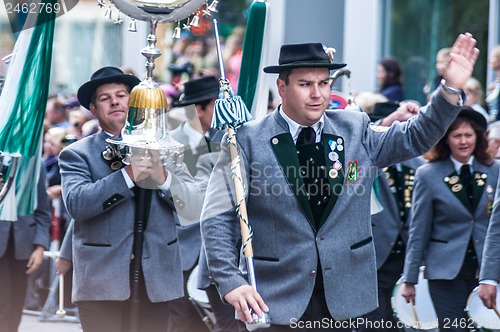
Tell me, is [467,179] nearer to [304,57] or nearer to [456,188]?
[456,188]

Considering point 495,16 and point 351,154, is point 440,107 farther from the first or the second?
point 495,16

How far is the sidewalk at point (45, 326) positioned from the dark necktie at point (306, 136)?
215 inches

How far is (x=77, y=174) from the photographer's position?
6781mm

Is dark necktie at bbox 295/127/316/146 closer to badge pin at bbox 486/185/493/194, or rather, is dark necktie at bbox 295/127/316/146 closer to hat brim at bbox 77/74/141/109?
hat brim at bbox 77/74/141/109

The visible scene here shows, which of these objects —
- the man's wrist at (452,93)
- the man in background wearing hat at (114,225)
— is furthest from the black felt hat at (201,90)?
the man's wrist at (452,93)

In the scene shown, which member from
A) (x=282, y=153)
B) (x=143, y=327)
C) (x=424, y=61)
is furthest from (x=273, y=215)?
(x=424, y=61)

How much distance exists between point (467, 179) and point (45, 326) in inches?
191

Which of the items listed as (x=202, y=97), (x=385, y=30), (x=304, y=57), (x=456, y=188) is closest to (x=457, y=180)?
(x=456, y=188)

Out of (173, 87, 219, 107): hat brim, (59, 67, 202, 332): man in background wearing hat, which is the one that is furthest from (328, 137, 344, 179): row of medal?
(173, 87, 219, 107): hat brim

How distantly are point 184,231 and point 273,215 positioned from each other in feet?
9.69

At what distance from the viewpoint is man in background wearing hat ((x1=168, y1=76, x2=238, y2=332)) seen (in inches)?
321

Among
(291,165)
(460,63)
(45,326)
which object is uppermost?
(460,63)

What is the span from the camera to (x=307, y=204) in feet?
19.0

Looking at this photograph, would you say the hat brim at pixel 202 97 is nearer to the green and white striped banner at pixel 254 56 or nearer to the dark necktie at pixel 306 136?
the green and white striped banner at pixel 254 56
